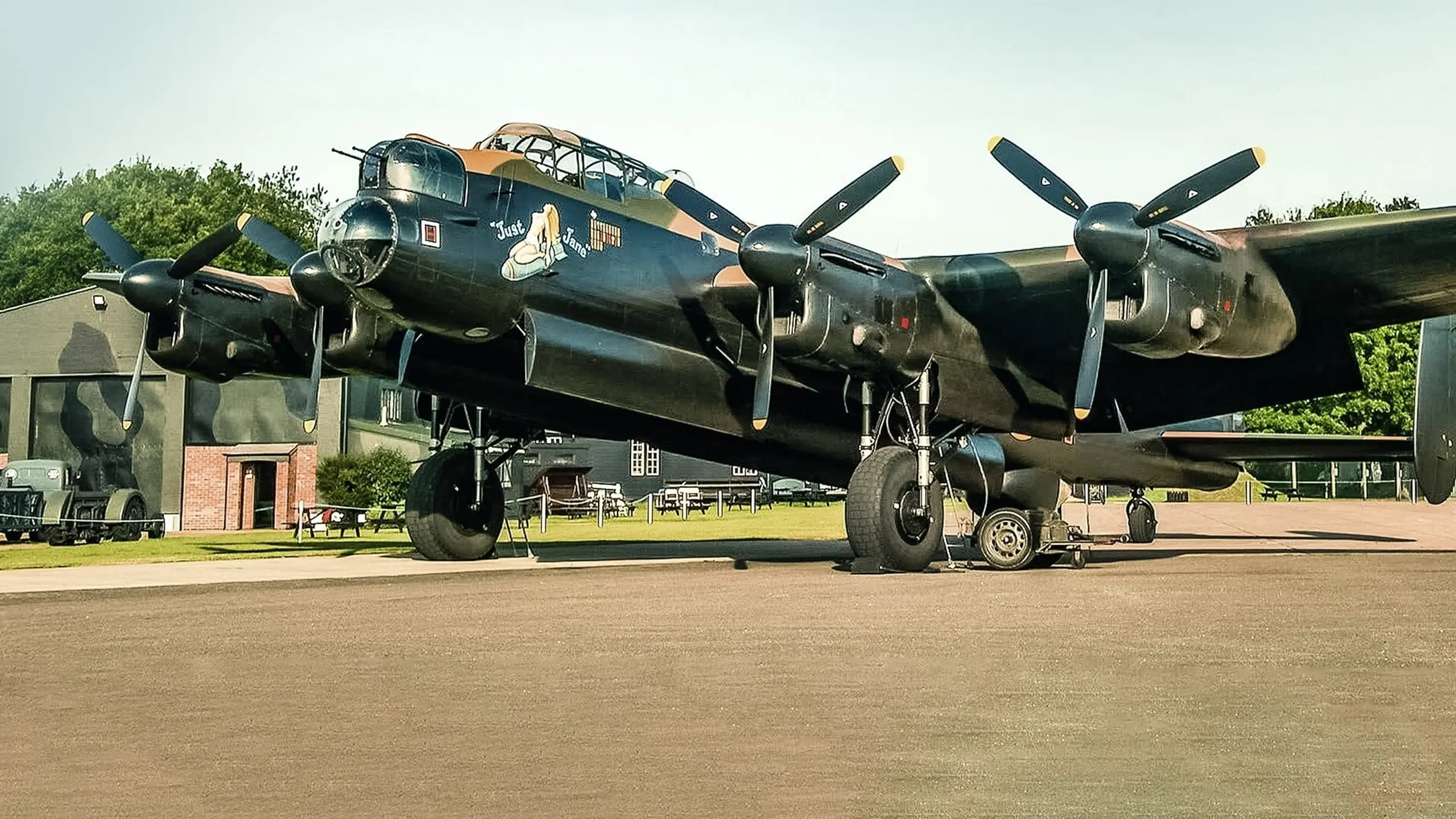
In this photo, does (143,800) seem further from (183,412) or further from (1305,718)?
(183,412)

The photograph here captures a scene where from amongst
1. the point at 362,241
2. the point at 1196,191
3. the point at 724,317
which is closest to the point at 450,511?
the point at 724,317

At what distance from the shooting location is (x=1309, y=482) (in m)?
64.6

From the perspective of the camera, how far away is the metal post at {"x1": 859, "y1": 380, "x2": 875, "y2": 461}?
60.2ft

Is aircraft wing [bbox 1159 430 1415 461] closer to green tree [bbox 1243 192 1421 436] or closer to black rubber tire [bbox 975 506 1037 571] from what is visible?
black rubber tire [bbox 975 506 1037 571]

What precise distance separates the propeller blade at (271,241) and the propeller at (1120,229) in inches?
466

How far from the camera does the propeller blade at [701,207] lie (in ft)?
59.8

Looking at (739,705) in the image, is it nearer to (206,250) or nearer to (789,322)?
(789,322)

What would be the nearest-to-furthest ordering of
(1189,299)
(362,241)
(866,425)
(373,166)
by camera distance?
A: (362,241) < (373,166) < (1189,299) < (866,425)

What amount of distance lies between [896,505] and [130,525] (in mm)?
21774

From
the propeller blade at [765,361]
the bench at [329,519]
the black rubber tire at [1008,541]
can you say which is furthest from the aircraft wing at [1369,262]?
the bench at [329,519]

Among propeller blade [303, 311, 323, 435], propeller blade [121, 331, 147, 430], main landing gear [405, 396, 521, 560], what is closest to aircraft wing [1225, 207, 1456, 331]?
main landing gear [405, 396, 521, 560]

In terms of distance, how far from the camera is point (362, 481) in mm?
42688

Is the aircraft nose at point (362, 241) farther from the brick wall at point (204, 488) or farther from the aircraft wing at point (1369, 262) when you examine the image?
the brick wall at point (204, 488)

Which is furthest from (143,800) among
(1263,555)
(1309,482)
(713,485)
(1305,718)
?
(1309,482)
